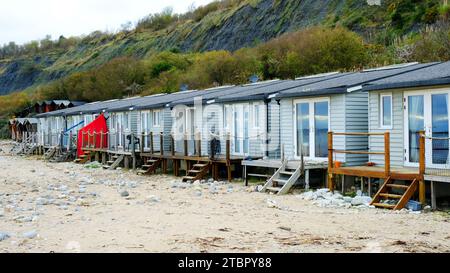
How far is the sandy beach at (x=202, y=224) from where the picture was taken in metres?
9.62

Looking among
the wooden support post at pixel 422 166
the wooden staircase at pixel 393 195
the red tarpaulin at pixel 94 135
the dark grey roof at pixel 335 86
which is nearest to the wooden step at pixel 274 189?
the dark grey roof at pixel 335 86

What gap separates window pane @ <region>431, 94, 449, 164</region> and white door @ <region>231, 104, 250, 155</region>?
8197 mm

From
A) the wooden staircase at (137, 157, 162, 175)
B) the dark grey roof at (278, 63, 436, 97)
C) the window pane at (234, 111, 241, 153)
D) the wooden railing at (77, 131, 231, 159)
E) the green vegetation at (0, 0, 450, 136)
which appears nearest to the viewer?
the dark grey roof at (278, 63, 436, 97)

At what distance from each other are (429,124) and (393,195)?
2120mm

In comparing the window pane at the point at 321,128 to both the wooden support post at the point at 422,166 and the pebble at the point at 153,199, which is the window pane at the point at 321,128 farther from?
the pebble at the point at 153,199

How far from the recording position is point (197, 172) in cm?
2103

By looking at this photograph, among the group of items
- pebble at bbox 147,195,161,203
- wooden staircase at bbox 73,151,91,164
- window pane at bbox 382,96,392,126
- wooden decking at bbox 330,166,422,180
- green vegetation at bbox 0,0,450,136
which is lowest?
pebble at bbox 147,195,161,203

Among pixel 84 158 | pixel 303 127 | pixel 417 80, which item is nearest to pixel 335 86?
pixel 303 127

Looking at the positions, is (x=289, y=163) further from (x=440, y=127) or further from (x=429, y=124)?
(x=440, y=127)

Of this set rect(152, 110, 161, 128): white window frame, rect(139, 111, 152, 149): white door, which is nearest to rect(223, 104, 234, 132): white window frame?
rect(152, 110, 161, 128): white window frame

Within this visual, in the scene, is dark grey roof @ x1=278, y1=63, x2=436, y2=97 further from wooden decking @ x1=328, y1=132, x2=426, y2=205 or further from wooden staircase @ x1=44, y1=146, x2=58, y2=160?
wooden staircase @ x1=44, y1=146, x2=58, y2=160

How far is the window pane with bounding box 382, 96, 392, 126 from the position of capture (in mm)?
15242

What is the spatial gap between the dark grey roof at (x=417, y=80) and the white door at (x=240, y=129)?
6047 millimetres
